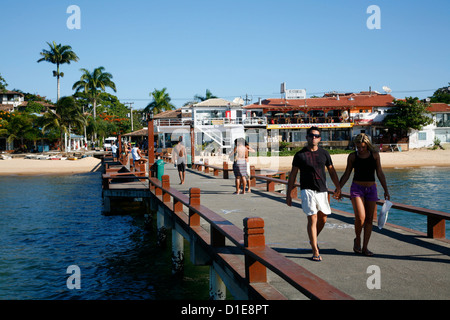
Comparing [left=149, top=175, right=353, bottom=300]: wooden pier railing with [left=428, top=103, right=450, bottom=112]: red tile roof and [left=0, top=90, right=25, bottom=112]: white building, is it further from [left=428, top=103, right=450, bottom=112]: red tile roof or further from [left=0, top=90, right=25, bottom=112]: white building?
[left=0, top=90, right=25, bottom=112]: white building

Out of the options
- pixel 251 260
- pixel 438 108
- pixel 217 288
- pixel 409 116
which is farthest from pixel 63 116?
pixel 251 260

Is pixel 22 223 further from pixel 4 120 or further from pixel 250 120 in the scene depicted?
pixel 4 120

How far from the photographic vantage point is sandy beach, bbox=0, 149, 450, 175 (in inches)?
1864

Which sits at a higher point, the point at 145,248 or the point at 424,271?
the point at 424,271

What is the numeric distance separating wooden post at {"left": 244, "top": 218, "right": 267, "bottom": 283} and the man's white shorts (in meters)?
1.16

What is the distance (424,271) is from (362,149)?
6.17ft

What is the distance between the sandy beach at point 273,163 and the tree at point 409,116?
340cm

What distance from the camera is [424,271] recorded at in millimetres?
5625

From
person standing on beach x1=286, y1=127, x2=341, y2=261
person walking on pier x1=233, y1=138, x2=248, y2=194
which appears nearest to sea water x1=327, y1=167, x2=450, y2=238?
person walking on pier x1=233, y1=138, x2=248, y2=194

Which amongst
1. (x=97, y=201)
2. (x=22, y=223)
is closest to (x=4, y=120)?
(x=97, y=201)

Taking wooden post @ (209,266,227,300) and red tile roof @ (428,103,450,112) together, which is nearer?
wooden post @ (209,266,227,300)

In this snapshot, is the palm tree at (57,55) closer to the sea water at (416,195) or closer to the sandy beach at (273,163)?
the sandy beach at (273,163)

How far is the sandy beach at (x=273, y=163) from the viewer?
155 ft

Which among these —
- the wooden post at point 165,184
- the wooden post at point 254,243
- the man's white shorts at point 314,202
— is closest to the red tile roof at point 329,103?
the wooden post at point 165,184
